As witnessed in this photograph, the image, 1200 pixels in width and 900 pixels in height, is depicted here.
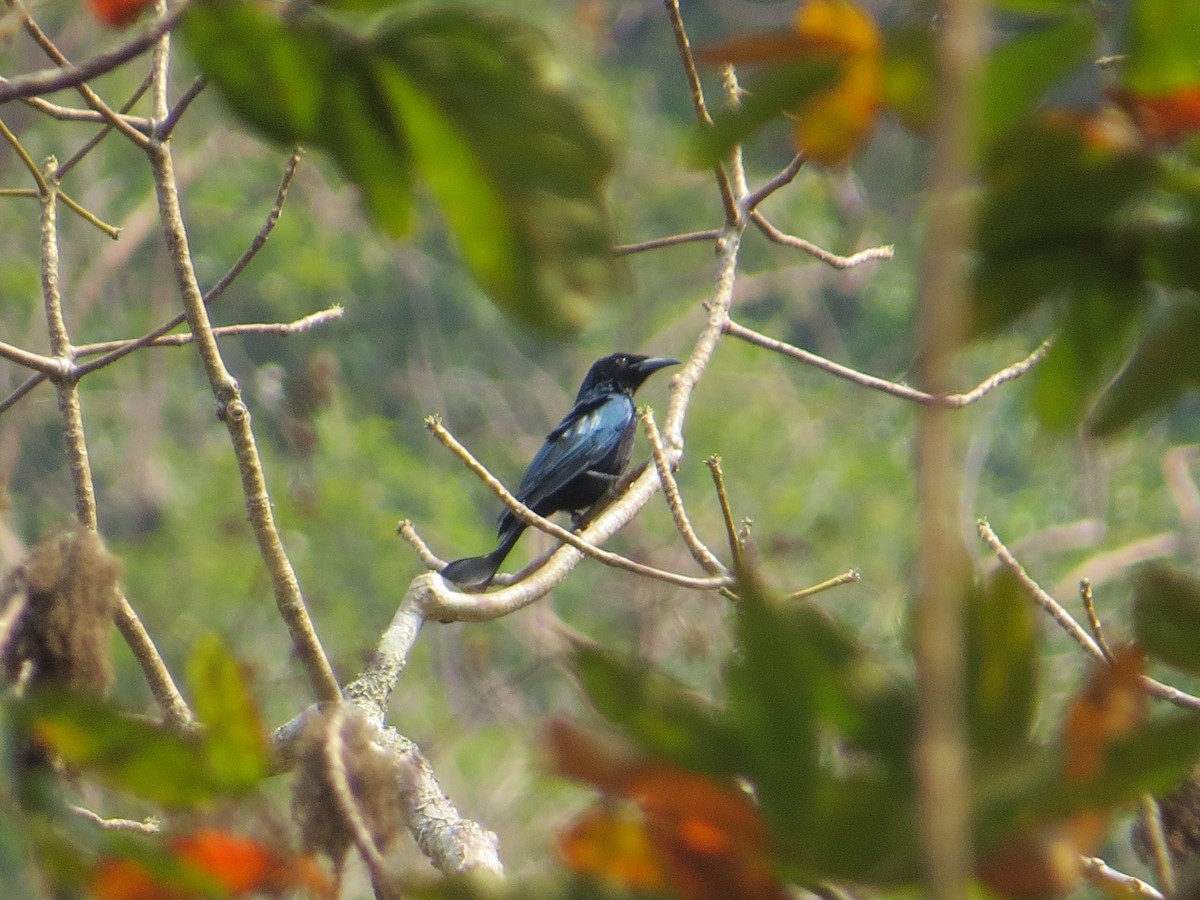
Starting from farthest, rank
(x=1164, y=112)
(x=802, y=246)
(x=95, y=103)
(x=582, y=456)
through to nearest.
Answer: (x=582, y=456), (x=802, y=246), (x=95, y=103), (x=1164, y=112)

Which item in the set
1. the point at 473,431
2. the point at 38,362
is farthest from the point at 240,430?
the point at 473,431

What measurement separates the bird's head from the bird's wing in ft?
0.85

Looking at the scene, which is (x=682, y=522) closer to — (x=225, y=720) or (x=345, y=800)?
(x=345, y=800)

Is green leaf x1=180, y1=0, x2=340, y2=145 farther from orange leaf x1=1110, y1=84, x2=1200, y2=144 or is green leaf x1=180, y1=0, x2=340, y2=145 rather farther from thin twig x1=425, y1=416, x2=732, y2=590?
thin twig x1=425, y1=416, x2=732, y2=590

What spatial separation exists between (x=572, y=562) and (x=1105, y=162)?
8.29 feet

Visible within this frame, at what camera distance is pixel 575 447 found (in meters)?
6.11

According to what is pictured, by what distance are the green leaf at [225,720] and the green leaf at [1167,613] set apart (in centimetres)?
36

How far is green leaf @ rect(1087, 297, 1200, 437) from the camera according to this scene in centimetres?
66

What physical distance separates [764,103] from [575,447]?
5.55 metres

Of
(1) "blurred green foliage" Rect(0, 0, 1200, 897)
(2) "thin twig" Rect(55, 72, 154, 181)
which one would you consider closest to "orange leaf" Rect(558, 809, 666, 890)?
(2) "thin twig" Rect(55, 72, 154, 181)

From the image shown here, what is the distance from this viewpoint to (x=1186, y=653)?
61 cm

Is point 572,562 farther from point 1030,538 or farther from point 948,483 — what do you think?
point 1030,538

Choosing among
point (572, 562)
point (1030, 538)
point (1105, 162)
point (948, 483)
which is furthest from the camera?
point (1030, 538)

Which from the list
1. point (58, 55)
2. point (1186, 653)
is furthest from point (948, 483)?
point (58, 55)
